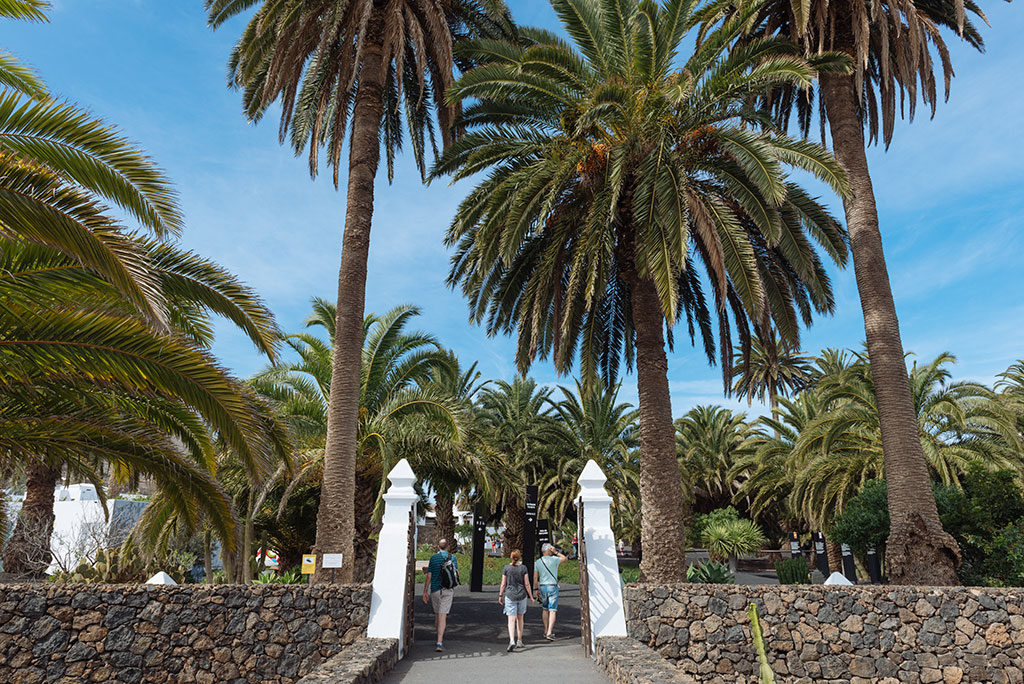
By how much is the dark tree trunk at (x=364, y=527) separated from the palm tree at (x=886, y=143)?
10.8 m

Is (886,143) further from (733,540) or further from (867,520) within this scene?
(733,540)

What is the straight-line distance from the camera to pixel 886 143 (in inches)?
641

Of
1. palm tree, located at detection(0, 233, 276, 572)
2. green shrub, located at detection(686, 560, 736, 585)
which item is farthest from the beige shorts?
green shrub, located at detection(686, 560, 736, 585)

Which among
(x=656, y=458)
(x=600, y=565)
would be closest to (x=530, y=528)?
(x=656, y=458)

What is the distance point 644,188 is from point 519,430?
58.2 feet

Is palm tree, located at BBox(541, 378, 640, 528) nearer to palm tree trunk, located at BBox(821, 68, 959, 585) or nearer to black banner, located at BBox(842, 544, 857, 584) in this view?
black banner, located at BBox(842, 544, 857, 584)

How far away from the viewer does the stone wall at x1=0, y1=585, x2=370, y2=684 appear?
9047 millimetres

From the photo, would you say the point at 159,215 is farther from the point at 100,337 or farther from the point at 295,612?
the point at 295,612

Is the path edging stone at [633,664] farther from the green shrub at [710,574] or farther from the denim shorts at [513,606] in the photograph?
the green shrub at [710,574]

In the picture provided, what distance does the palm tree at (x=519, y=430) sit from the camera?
27.4 metres

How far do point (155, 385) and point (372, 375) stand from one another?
924 centimetres

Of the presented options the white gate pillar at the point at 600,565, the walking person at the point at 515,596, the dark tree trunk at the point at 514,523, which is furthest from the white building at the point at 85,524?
the white gate pillar at the point at 600,565

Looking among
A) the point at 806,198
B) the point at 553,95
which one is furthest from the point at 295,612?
the point at 806,198

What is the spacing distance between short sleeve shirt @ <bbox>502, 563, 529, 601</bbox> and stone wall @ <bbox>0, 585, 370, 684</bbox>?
2.49 metres
